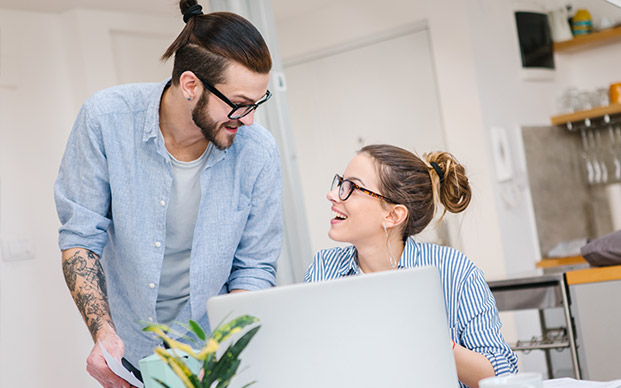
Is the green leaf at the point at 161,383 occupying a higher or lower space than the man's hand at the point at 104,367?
higher

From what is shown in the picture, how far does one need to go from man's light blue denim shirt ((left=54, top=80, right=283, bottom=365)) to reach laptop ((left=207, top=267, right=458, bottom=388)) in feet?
2.74

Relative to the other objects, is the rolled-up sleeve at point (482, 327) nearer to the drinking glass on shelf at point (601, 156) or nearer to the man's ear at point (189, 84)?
the man's ear at point (189, 84)

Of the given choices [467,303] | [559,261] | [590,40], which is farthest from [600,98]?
[467,303]

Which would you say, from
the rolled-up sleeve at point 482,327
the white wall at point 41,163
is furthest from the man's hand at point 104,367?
the white wall at point 41,163

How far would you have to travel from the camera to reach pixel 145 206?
71.6 inches

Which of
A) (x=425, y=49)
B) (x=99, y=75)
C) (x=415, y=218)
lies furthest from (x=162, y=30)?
(x=415, y=218)

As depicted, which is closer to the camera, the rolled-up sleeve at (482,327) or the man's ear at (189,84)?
the rolled-up sleeve at (482,327)

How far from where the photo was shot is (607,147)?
4.55 meters

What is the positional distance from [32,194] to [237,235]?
2.05 m

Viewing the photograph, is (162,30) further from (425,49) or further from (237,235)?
(237,235)

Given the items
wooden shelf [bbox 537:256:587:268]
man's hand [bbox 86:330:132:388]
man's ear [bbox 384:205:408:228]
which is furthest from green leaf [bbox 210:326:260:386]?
wooden shelf [bbox 537:256:587:268]

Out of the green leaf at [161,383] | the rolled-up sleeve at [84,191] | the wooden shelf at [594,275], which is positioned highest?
the rolled-up sleeve at [84,191]

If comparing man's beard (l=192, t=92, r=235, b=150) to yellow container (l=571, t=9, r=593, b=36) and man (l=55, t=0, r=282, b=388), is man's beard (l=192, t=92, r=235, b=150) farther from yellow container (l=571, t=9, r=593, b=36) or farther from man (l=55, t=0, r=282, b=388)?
yellow container (l=571, t=9, r=593, b=36)

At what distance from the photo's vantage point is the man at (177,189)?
67.2 inches
